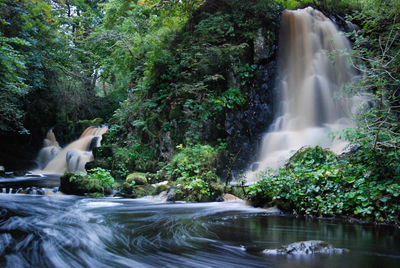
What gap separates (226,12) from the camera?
38.1 feet

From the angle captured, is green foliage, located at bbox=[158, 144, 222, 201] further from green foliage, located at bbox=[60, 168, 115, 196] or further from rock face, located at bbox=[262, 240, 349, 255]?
rock face, located at bbox=[262, 240, 349, 255]

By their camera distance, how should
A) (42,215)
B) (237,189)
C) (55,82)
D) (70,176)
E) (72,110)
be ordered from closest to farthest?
(42,215)
(237,189)
(70,176)
(55,82)
(72,110)

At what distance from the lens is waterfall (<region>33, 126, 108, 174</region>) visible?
1395cm

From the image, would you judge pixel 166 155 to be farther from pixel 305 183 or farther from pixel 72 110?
pixel 72 110

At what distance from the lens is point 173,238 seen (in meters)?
3.71

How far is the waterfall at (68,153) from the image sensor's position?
1395 centimetres

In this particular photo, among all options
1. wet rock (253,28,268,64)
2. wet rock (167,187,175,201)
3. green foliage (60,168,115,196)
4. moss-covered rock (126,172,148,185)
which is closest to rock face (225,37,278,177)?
wet rock (253,28,268,64)

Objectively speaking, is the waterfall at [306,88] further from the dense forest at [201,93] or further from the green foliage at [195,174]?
the green foliage at [195,174]

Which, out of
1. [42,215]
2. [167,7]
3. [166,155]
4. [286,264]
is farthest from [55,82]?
[286,264]

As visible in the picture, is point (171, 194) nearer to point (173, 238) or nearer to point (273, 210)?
point (273, 210)

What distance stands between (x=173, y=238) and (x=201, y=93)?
6.88 m

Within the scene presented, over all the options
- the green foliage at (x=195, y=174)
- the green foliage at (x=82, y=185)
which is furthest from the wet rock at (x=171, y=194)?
the green foliage at (x=82, y=185)

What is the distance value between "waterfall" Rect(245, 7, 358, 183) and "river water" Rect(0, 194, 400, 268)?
14.0ft

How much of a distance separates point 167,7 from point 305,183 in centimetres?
943
